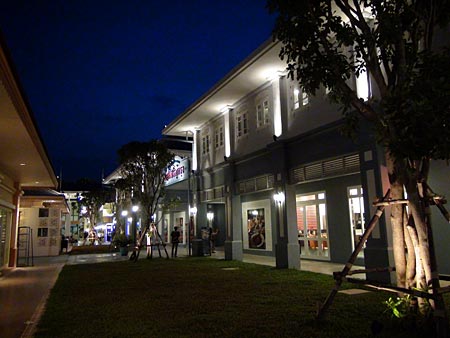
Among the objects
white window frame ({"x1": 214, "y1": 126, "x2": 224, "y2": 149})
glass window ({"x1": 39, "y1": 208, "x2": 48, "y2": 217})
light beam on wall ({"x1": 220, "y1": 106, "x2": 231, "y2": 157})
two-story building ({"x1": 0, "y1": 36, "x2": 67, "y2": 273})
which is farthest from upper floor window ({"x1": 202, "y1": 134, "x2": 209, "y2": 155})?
glass window ({"x1": 39, "y1": 208, "x2": 48, "y2": 217})

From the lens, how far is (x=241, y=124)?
17.6 metres

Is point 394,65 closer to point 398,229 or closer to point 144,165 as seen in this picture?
point 398,229

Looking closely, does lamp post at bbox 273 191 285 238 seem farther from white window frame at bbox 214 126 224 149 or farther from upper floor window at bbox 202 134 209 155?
upper floor window at bbox 202 134 209 155

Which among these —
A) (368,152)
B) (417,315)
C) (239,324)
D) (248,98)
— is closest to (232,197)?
(248,98)

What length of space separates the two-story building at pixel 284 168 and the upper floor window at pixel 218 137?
0.16ft

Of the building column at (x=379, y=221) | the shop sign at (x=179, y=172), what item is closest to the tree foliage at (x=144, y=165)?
the shop sign at (x=179, y=172)

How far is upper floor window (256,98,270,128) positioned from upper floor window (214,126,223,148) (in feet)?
11.8

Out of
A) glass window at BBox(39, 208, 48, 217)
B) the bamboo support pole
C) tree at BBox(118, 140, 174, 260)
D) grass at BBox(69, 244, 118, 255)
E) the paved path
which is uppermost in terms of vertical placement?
tree at BBox(118, 140, 174, 260)

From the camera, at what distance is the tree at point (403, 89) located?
470 centimetres

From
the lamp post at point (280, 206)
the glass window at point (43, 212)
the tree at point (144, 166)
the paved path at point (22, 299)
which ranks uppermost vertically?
the tree at point (144, 166)

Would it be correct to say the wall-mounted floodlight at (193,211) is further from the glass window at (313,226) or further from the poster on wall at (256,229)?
the glass window at (313,226)

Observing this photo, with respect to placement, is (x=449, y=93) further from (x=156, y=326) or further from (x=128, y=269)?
(x=128, y=269)

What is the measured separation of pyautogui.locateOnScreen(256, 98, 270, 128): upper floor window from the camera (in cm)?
1551

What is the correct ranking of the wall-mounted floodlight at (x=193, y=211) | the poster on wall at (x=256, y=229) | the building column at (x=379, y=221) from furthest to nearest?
the wall-mounted floodlight at (x=193, y=211) < the poster on wall at (x=256, y=229) < the building column at (x=379, y=221)
